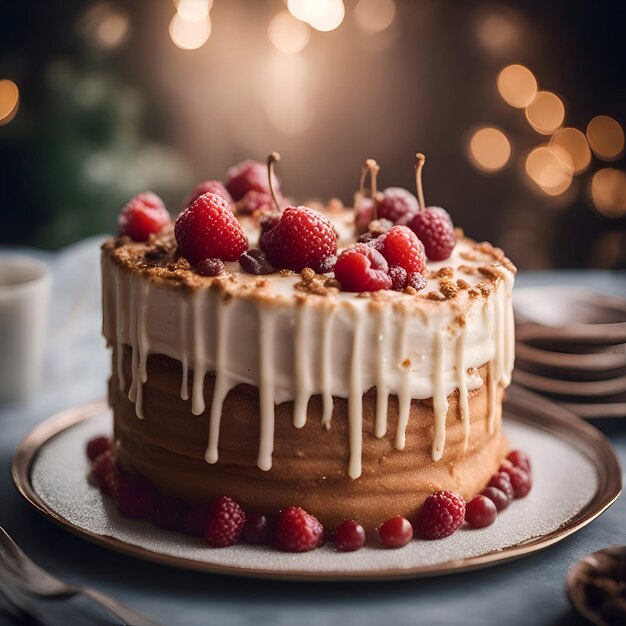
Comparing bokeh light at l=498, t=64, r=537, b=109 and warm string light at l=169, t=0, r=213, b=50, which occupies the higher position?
warm string light at l=169, t=0, r=213, b=50

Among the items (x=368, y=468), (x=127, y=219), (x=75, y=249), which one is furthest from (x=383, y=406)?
(x=75, y=249)

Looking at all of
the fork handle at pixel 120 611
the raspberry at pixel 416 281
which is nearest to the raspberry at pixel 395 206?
the raspberry at pixel 416 281

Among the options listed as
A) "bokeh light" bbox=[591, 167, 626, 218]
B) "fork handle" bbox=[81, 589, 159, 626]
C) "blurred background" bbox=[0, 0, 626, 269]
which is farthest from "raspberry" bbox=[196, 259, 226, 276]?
"bokeh light" bbox=[591, 167, 626, 218]

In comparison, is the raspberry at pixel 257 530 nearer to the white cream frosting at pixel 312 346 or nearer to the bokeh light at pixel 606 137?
the white cream frosting at pixel 312 346

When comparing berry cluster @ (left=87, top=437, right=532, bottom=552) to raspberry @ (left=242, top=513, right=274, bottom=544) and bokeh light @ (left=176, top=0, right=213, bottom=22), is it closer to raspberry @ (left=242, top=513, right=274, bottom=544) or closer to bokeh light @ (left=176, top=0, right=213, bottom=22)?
raspberry @ (left=242, top=513, right=274, bottom=544)

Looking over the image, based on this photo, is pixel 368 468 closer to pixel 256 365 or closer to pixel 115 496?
pixel 256 365
